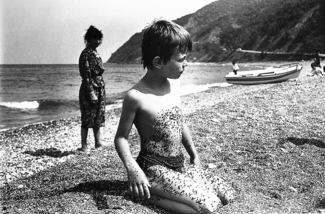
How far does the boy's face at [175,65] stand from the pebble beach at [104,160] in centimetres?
106

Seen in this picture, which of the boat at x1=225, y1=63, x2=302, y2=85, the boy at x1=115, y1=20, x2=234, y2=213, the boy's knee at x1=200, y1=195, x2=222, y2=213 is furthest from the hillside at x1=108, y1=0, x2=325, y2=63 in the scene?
the boy's knee at x1=200, y1=195, x2=222, y2=213

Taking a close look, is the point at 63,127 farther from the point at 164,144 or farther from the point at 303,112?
the point at 164,144

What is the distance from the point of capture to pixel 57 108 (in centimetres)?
1806

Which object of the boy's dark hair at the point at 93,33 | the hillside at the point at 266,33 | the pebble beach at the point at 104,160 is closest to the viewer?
the pebble beach at the point at 104,160

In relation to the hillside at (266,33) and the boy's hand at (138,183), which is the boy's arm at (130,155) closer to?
the boy's hand at (138,183)

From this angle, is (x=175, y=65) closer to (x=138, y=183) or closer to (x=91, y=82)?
(x=138, y=183)

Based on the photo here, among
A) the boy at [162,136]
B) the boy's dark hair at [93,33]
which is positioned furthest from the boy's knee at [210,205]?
the boy's dark hair at [93,33]

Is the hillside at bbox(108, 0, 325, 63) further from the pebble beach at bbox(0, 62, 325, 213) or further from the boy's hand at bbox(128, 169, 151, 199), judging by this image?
the boy's hand at bbox(128, 169, 151, 199)

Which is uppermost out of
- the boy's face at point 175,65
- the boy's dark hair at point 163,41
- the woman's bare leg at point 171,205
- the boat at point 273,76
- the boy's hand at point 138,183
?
the boy's dark hair at point 163,41

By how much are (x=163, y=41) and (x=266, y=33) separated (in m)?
79.9

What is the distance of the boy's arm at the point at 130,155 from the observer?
8.50 feet

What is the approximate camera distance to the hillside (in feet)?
207

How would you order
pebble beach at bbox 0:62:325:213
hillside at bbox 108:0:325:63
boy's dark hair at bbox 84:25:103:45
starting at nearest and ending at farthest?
pebble beach at bbox 0:62:325:213 < boy's dark hair at bbox 84:25:103:45 < hillside at bbox 108:0:325:63

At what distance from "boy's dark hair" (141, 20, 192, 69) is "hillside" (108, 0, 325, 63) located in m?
54.8
